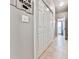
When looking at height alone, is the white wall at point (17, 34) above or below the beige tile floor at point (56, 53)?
above

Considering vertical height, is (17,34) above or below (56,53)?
above

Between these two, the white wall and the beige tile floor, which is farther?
the beige tile floor

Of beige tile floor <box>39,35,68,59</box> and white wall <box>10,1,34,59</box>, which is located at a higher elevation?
white wall <box>10,1,34,59</box>

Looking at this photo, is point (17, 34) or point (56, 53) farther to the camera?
point (56, 53)

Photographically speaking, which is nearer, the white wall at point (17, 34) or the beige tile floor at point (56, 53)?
the white wall at point (17, 34)
